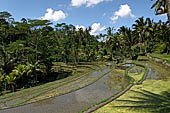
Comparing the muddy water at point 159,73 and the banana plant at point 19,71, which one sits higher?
the banana plant at point 19,71

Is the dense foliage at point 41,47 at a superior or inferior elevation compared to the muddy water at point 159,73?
superior

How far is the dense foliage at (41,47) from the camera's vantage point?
16.8m

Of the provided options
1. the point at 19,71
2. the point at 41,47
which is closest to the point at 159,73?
the point at 19,71

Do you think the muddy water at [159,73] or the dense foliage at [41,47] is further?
the dense foliage at [41,47]

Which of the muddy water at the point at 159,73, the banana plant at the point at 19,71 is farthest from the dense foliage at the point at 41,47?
the muddy water at the point at 159,73

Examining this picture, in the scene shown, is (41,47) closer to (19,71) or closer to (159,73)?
(19,71)

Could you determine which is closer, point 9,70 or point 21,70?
point 21,70

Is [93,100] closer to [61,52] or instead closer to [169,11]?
[169,11]

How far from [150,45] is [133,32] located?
7.98 metres

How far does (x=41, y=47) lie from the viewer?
860 inches

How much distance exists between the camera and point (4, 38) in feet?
83.6

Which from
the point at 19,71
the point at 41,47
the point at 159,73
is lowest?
the point at 159,73

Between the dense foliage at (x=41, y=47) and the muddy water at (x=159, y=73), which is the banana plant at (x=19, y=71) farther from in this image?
the muddy water at (x=159, y=73)

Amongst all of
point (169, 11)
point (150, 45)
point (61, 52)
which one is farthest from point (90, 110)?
point (150, 45)
